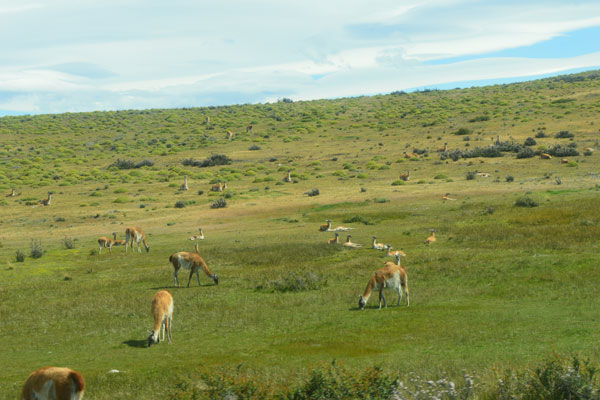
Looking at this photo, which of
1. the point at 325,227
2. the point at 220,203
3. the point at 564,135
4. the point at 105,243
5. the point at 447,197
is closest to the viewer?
the point at 105,243

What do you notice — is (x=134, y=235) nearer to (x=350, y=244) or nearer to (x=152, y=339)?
(x=350, y=244)

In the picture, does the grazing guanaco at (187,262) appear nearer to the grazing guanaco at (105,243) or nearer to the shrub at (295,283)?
the shrub at (295,283)

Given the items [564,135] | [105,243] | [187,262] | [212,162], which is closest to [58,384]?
[187,262]

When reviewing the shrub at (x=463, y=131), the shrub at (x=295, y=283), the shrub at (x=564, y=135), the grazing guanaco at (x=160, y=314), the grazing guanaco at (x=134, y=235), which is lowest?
the shrub at (x=295, y=283)

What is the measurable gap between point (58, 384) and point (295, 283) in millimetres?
14563

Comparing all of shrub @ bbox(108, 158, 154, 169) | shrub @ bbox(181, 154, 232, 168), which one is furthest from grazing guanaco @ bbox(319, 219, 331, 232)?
shrub @ bbox(108, 158, 154, 169)

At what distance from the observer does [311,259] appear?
100 ft

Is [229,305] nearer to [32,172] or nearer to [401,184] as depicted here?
[401,184]

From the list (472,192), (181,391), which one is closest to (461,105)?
(472,192)

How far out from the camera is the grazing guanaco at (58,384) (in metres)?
9.14

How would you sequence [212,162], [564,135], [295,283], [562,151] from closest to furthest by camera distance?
1. [295,283]
2. [562,151]
3. [564,135]
4. [212,162]

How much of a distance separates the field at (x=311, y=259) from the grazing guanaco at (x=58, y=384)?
1923mm

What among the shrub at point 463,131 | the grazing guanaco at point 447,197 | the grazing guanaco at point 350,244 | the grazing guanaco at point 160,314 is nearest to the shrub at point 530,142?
the shrub at point 463,131

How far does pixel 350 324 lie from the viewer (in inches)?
682
